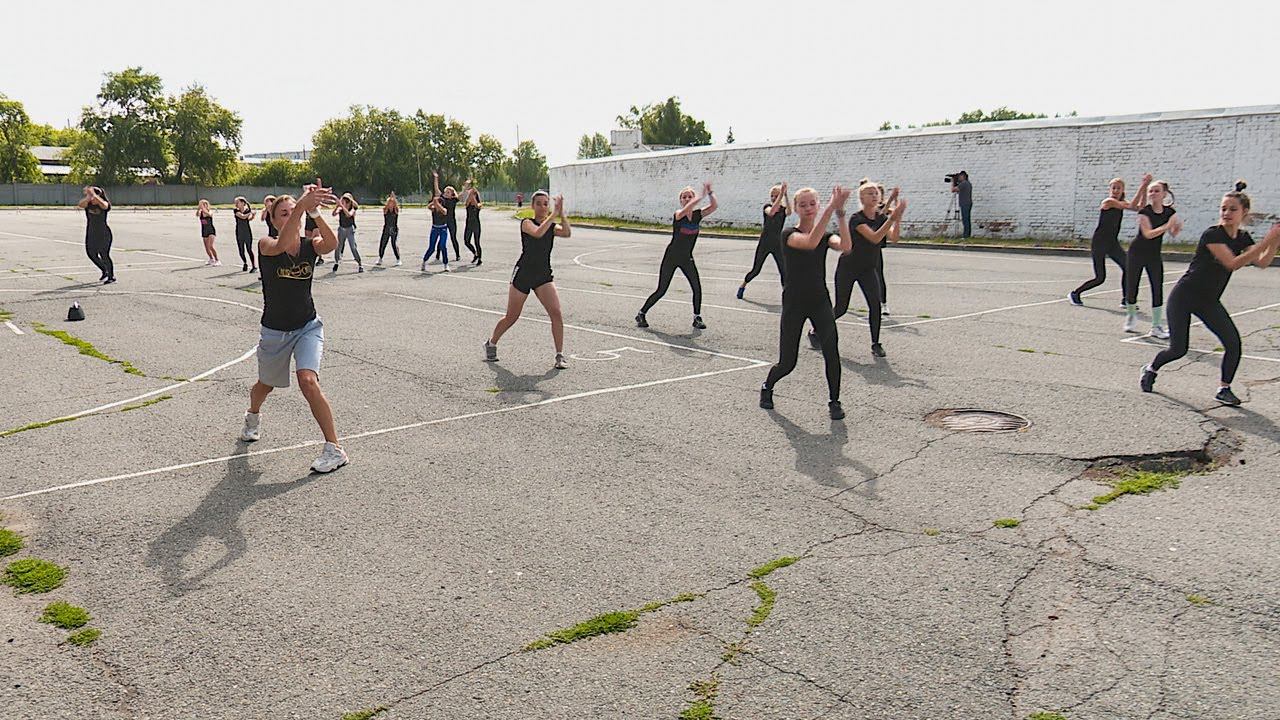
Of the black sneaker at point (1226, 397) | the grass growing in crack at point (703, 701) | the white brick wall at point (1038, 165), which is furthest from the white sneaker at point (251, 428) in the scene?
the white brick wall at point (1038, 165)

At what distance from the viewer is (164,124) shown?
102 metres

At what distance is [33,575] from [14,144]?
11589 centimetres

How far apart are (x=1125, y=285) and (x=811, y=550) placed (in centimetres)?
920

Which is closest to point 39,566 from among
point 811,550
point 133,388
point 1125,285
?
point 811,550

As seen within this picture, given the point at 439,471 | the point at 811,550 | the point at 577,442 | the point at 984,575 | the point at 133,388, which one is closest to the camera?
the point at 984,575

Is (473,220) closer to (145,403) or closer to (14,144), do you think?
(145,403)

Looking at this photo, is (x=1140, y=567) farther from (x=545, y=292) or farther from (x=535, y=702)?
(x=545, y=292)

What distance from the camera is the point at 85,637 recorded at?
4.35 m

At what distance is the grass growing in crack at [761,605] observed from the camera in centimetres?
443

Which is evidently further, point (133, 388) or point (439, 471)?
point (133, 388)

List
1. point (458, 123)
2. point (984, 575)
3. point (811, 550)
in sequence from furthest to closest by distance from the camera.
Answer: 1. point (458, 123)
2. point (811, 550)
3. point (984, 575)

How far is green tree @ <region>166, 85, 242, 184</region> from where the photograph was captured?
102375mm

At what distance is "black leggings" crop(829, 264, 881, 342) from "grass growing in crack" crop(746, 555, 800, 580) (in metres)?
5.76

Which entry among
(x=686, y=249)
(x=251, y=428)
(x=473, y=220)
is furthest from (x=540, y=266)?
(x=473, y=220)
